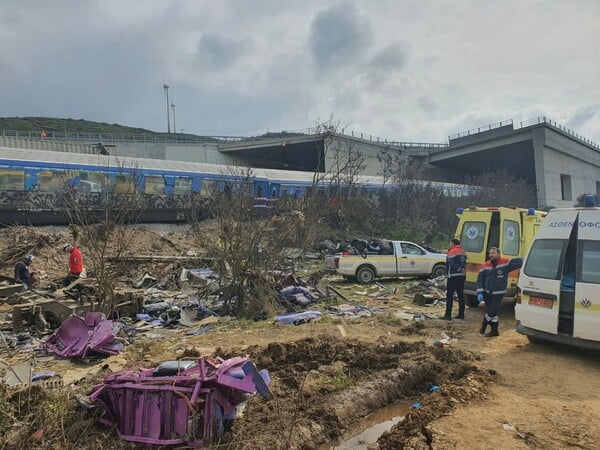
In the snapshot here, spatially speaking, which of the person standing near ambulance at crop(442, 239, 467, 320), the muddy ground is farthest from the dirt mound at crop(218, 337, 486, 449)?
the person standing near ambulance at crop(442, 239, 467, 320)

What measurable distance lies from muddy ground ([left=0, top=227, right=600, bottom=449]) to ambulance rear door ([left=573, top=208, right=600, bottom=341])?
0.53 metres

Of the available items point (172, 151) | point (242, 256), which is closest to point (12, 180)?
point (242, 256)

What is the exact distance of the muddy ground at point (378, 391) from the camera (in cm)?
423

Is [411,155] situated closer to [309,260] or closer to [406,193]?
[406,193]

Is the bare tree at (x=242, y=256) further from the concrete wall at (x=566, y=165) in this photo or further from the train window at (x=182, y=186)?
the concrete wall at (x=566, y=165)

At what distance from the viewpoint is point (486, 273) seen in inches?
326

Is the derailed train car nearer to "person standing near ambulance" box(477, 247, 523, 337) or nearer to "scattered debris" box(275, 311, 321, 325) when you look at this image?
"scattered debris" box(275, 311, 321, 325)

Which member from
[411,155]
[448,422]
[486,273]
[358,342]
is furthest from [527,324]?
[411,155]

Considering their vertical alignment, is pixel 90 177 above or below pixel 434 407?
above

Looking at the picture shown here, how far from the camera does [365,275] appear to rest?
1585 cm

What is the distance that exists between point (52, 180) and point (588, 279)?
70.4 ft

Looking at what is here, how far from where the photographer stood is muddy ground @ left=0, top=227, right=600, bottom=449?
4.23 m

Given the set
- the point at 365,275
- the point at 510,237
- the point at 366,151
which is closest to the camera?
the point at 510,237

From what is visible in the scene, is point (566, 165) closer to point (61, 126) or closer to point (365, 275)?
point (365, 275)
